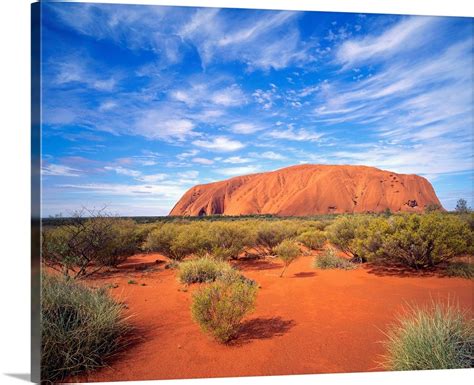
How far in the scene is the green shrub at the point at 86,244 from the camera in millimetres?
4041

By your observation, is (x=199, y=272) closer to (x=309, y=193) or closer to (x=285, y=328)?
(x=285, y=328)

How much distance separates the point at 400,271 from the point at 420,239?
730 mm

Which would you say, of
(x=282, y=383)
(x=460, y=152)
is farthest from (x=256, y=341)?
(x=460, y=152)

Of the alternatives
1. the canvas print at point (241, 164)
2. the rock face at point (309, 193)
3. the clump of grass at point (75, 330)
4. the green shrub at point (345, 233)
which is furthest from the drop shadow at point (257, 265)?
the rock face at point (309, 193)

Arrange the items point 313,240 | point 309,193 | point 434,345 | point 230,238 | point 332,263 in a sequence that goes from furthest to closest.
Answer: point 309,193 → point 313,240 → point 230,238 → point 332,263 → point 434,345

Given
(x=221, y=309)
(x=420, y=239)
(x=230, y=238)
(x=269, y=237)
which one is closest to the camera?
(x=221, y=309)

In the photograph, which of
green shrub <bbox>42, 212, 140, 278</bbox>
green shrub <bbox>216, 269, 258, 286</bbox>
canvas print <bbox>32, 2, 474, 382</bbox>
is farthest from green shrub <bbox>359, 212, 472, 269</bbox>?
green shrub <bbox>42, 212, 140, 278</bbox>

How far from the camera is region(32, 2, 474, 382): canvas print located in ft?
8.86

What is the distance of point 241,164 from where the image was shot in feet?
20.6

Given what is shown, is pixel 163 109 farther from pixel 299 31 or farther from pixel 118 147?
pixel 299 31

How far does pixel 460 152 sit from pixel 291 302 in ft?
10.1
